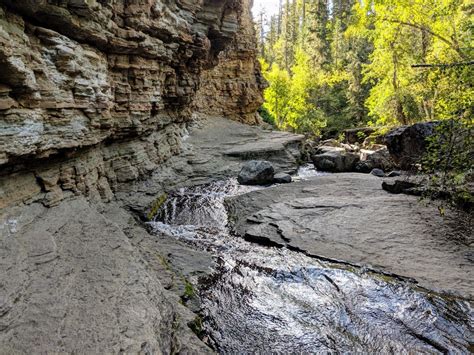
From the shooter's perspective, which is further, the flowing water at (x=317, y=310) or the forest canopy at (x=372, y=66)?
the forest canopy at (x=372, y=66)

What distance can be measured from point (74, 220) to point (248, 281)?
4.14 m

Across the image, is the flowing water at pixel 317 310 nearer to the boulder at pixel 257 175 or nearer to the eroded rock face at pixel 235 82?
the boulder at pixel 257 175

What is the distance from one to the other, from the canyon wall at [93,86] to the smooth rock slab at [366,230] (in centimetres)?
499

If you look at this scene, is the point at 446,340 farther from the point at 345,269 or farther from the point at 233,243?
the point at 233,243

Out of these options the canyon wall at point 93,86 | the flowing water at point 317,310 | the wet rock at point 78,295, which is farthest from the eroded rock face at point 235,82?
the wet rock at point 78,295

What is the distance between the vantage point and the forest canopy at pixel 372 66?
24.8 feet

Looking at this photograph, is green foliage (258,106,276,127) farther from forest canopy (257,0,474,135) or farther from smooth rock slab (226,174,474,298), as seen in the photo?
smooth rock slab (226,174,474,298)

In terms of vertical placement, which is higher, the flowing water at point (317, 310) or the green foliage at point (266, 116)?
the green foliage at point (266, 116)

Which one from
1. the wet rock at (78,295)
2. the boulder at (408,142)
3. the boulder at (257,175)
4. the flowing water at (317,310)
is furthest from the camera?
the boulder at (257,175)

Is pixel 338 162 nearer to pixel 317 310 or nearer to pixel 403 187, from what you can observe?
pixel 403 187

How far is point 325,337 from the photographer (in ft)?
16.9

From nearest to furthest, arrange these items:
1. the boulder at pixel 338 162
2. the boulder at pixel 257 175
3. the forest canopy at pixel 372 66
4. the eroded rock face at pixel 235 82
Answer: the forest canopy at pixel 372 66 → the boulder at pixel 257 175 → the boulder at pixel 338 162 → the eroded rock face at pixel 235 82

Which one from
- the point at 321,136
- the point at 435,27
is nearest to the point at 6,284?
the point at 435,27

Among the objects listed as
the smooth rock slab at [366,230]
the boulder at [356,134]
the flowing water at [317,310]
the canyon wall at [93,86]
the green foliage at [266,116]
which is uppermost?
the canyon wall at [93,86]
